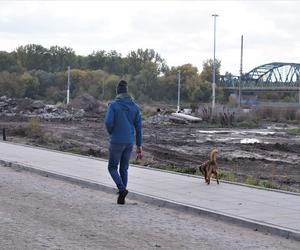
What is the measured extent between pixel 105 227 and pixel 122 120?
281 centimetres

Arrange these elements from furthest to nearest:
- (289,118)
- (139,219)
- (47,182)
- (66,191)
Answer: (289,118) < (47,182) < (66,191) < (139,219)

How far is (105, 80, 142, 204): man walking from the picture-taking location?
39.2 feet

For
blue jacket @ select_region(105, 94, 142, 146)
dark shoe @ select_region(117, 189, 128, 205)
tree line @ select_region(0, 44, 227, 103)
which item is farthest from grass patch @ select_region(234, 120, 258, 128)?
tree line @ select_region(0, 44, 227, 103)

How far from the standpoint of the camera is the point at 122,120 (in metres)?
12.0

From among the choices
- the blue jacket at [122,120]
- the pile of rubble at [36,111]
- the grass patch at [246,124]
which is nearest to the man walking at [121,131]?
the blue jacket at [122,120]

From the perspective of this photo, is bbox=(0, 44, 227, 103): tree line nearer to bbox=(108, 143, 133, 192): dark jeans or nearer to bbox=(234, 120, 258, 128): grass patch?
bbox=(234, 120, 258, 128): grass patch

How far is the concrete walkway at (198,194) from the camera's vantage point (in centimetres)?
1025

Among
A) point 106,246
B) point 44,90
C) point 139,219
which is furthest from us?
point 44,90

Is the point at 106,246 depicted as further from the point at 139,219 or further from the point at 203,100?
the point at 203,100

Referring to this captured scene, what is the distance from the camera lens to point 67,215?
416 inches

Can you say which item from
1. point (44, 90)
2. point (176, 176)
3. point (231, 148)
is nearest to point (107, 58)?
point (44, 90)

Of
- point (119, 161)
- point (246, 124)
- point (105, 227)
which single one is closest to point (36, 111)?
point (246, 124)

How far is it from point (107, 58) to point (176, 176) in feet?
494

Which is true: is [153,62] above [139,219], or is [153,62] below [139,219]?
above
